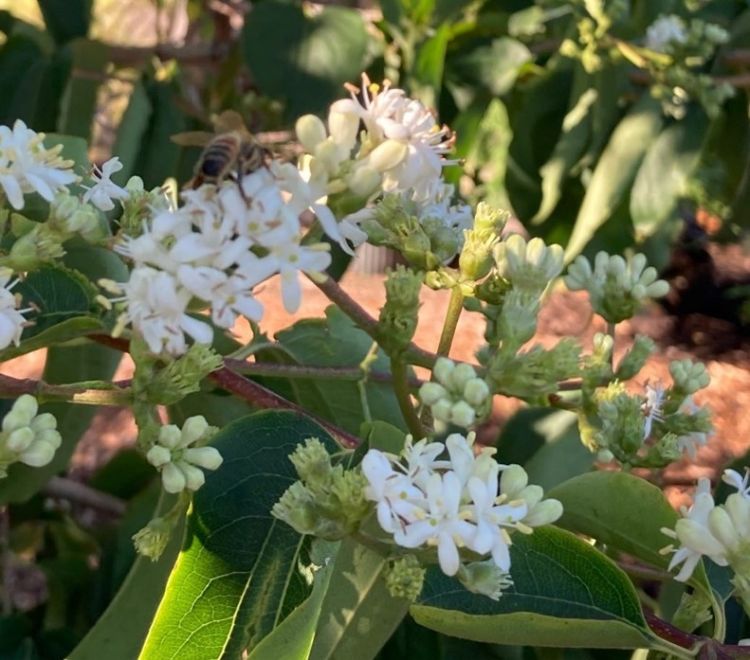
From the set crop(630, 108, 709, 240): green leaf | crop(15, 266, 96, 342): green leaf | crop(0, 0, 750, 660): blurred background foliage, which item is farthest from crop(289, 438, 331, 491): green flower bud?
crop(630, 108, 709, 240): green leaf

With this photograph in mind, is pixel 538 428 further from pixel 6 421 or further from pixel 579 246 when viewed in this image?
pixel 6 421

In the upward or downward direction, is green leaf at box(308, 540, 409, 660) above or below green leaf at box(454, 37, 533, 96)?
above

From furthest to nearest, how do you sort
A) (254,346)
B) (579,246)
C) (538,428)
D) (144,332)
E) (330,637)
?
(579,246) < (538,428) < (254,346) < (330,637) < (144,332)

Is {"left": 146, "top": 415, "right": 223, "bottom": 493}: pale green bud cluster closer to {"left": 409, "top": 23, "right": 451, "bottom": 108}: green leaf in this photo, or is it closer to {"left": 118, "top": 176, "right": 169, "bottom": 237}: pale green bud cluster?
{"left": 118, "top": 176, "right": 169, "bottom": 237}: pale green bud cluster

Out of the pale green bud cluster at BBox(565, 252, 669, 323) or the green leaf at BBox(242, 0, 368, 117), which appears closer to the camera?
the pale green bud cluster at BBox(565, 252, 669, 323)

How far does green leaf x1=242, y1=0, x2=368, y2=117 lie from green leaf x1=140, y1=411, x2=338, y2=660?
101 cm

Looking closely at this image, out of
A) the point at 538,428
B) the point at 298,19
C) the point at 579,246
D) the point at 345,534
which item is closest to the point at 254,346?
the point at 345,534

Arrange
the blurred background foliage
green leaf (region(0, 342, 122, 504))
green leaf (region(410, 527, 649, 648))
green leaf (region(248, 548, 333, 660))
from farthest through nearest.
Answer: the blurred background foliage, green leaf (region(0, 342, 122, 504)), green leaf (region(410, 527, 649, 648)), green leaf (region(248, 548, 333, 660))

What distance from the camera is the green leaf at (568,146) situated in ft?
5.58

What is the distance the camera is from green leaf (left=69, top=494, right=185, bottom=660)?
73 centimetres

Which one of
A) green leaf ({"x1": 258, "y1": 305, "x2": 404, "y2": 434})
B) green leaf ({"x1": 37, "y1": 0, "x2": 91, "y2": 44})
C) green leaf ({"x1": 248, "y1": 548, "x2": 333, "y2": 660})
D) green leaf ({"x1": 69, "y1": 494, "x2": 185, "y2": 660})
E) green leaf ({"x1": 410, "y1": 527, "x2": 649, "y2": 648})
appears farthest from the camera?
green leaf ({"x1": 37, "y1": 0, "x2": 91, "y2": 44})

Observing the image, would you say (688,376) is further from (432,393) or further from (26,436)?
(26,436)

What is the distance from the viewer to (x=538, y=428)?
4.12ft

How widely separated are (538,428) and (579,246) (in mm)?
456
